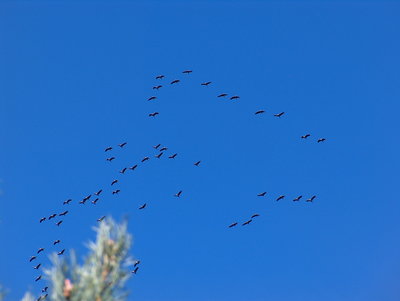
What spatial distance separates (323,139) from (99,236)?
3393 centimetres

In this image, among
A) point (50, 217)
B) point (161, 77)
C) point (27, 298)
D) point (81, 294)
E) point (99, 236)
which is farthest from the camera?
point (161, 77)

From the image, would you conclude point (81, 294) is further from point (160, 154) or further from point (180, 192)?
point (160, 154)

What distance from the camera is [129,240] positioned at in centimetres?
689

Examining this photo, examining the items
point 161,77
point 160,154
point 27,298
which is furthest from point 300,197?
point 27,298

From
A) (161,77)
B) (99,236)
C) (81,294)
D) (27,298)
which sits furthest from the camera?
(161,77)

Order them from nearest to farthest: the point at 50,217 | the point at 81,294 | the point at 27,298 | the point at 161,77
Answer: the point at 81,294 < the point at 27,298 < the point at 50,217 < the point at 161,77

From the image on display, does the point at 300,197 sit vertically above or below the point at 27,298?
above

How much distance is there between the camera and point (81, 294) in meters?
6.34

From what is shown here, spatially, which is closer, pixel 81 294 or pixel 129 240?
pixel 81 294

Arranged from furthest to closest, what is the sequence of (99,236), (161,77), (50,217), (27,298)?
→ (161,77) < (50,217) < (27,298) < (99,236)

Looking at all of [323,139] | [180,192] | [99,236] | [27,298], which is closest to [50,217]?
[180,192]

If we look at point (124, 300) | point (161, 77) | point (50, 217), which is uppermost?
point (161, 77)

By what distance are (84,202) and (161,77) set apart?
12308 mm

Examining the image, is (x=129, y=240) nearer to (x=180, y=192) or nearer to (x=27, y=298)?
(x=27, y=298)
